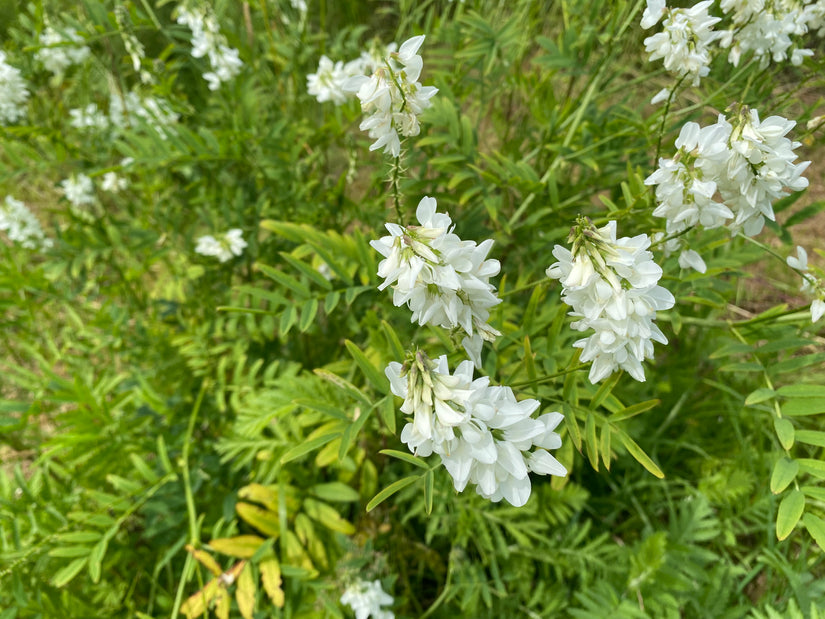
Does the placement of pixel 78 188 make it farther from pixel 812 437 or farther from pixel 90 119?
pixel 812 437

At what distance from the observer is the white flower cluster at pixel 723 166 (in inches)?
33.0

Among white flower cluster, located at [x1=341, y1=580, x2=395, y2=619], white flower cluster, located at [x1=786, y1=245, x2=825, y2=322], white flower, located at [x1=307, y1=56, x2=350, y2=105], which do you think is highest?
white flower, located at [x1=307, y1=56, x2=350, y2=105]

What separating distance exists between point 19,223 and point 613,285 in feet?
8.37

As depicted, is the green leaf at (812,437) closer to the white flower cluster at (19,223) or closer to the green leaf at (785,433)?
the green leaf at (785,433)

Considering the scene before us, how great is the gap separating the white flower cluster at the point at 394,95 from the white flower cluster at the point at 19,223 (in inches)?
77.2

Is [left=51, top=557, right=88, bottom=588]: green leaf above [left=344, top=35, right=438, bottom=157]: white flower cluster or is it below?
below

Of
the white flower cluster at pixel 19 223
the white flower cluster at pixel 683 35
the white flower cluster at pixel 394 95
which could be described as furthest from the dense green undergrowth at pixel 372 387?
the white flower cluster at pixel 394 95

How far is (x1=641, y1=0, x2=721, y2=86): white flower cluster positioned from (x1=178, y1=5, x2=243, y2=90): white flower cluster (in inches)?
55.0

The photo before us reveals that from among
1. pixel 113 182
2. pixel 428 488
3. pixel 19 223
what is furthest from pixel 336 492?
pixel 19 223

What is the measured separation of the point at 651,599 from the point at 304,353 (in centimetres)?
135

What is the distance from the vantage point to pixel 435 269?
2.37 feet

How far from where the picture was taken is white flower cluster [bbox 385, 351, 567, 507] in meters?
0.68

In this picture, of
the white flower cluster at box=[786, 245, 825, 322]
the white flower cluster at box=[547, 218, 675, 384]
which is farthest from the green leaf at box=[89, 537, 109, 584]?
the white flower cluster at box=[786, 245, 825, 322]

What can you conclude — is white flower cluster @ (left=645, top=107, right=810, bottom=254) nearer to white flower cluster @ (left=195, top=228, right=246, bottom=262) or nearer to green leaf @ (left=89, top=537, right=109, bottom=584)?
white flower cluster @ (left=195, top=228, right=246, bottom=262)
